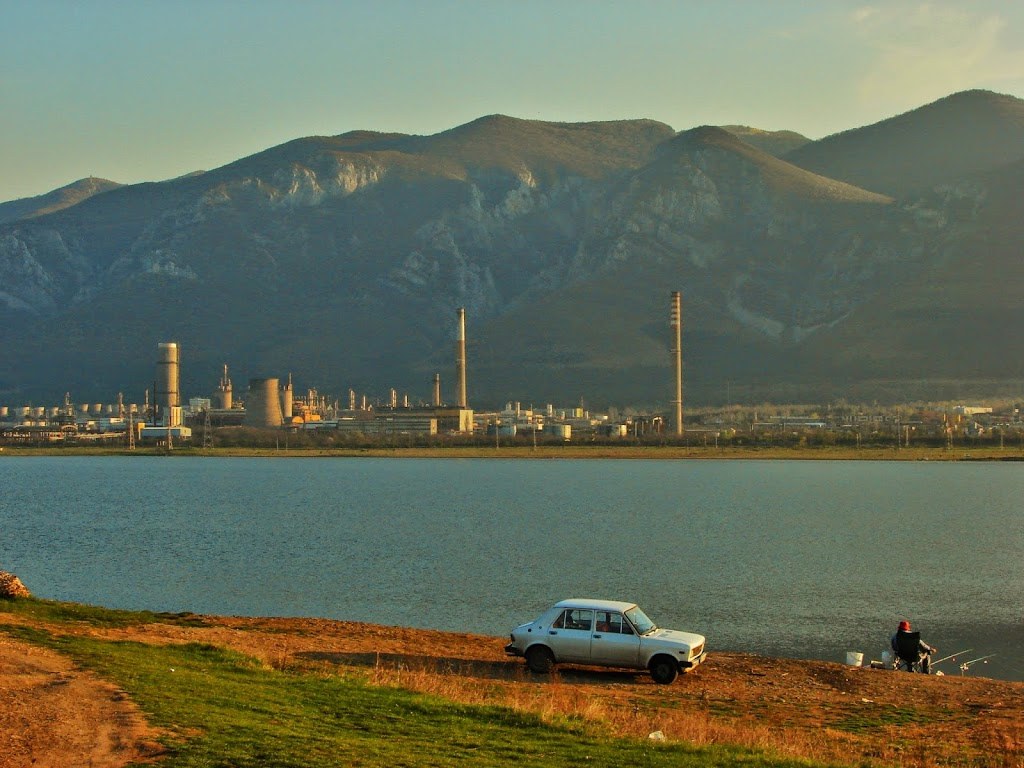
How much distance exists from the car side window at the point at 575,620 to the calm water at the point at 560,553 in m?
6.78

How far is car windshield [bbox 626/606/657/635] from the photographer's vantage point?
20.9 metres

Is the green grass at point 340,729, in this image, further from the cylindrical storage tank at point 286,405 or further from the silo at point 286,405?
the cylindrical storage tank at point 286,405

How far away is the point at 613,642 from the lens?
67.9ft

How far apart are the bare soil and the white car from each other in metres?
0.30

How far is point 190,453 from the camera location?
145 m

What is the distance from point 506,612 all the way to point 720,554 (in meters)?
16.0

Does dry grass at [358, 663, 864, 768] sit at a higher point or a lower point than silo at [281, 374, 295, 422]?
lower

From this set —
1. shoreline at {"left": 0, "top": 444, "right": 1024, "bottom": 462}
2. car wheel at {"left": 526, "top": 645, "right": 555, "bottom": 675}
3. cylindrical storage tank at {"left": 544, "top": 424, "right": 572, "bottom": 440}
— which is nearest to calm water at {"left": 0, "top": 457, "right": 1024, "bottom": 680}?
car wheel at {"left": 526, "top": 645, "right": 555, "bottom": 675}

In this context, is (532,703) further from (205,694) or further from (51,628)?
(51,628)

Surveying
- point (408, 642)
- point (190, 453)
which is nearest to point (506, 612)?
point (408, 642)

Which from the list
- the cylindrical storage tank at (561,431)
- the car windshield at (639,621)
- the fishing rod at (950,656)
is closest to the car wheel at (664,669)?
the car windshield at (639,621)

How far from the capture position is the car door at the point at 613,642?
2067 centimetres

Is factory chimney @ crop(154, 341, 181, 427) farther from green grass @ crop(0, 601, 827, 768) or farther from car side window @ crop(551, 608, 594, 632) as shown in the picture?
green grass @ crop(0, 601, 827, 768)

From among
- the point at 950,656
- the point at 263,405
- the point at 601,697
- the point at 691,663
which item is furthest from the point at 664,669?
the point at 263,405
